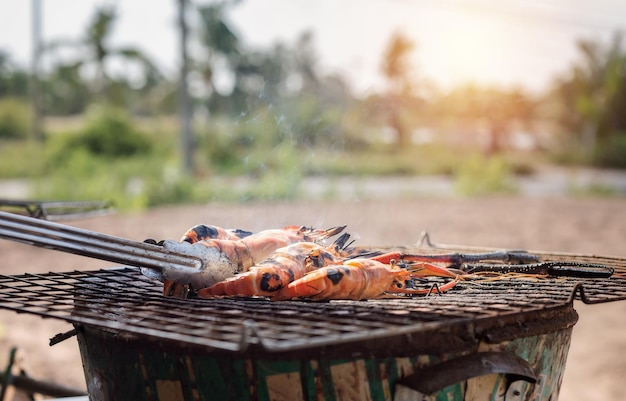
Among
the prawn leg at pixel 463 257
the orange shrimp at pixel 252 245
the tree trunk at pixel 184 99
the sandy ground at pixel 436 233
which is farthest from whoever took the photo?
the tree trunk at pixel 184 99

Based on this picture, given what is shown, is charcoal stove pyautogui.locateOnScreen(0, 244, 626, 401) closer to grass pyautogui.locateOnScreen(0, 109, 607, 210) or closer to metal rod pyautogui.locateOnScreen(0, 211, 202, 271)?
metal rod pyautogui.locateOnScreen(0, 211, 202, 271)

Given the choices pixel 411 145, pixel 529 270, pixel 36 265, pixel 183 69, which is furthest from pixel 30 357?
pixel 411 145

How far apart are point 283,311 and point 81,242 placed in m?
0.68

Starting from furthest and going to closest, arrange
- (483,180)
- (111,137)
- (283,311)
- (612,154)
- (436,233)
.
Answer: (612,154), (111,137), (483,180), (436,233), (283,311)

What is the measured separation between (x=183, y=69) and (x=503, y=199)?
9.84m

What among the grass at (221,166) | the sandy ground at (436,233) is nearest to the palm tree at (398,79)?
the grass at (221,166)

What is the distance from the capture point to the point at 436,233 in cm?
1252

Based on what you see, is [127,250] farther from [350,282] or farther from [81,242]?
[350,282]

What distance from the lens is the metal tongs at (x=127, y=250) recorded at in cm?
202

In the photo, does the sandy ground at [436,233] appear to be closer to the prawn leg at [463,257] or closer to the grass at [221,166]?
the prawn leg at [463,257]

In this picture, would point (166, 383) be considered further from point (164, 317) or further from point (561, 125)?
point (561, 125)

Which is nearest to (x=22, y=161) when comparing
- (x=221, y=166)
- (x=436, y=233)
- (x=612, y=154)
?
(x=221, y=166)

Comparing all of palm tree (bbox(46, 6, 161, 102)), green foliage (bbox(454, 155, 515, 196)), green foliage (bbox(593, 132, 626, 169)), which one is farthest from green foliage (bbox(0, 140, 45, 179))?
green foliage (bbox(593, 132, 626, 169))

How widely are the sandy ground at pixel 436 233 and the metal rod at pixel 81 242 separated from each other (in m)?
1.97
